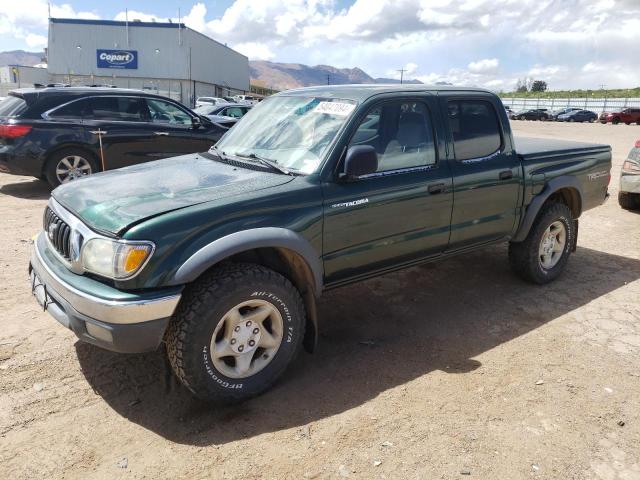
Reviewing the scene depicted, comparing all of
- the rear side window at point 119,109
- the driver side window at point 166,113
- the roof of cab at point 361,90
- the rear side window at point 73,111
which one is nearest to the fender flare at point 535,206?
the roof of cab at point 361,90

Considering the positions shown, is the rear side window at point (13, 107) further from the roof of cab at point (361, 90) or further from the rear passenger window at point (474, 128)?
the rear passenger window at point (474, 128)

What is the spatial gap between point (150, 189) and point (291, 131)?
45.1 inches

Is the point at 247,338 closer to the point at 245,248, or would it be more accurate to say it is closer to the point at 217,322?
the point at 217,322

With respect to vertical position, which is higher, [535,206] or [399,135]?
[399,135]

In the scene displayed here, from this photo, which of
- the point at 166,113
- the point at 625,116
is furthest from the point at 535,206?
the point at 625,116

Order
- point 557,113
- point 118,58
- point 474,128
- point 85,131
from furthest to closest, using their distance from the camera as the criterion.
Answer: point 557,113, point 118,58, point 85,131, point 474,128

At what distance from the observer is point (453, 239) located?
4.19m

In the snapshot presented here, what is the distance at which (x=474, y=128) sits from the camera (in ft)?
14.2

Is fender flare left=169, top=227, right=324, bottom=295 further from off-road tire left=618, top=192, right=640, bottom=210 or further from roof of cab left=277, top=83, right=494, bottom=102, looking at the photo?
off-road tire left=618, top=192, right=640, bottom=210

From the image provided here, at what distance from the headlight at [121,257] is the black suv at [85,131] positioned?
17.6ft

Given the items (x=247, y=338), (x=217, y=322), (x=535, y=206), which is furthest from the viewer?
(x=535, y=206)

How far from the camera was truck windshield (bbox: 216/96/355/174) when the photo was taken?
3537 mm

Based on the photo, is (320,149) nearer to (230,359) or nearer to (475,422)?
(230,359)

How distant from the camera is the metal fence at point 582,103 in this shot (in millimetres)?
58094
